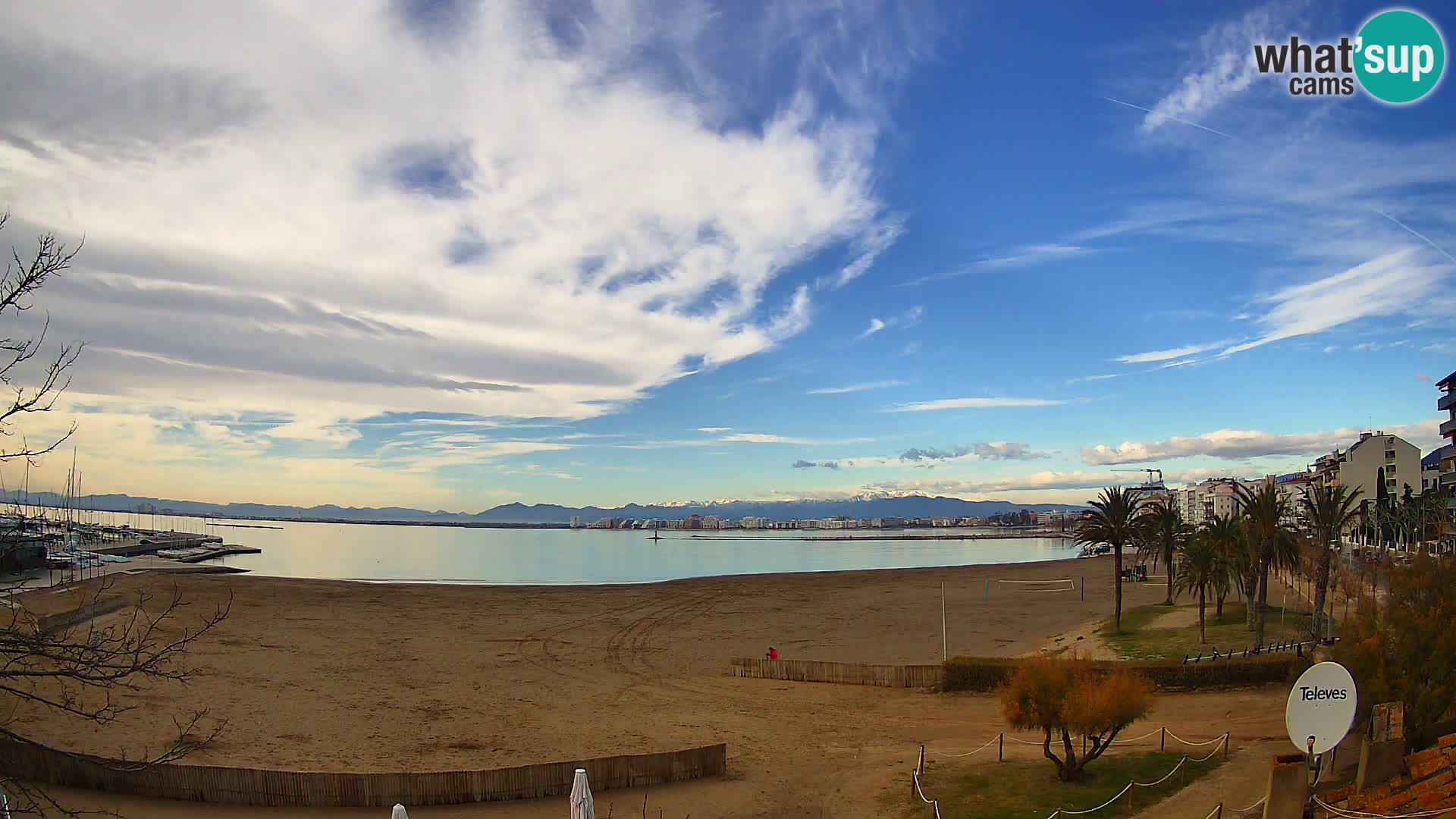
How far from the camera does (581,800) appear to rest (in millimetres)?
11453

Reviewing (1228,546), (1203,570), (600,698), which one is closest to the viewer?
(600,698)

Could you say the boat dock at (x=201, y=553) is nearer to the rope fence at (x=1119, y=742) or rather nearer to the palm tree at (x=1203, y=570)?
the rope fence at (x=1119, y=742)

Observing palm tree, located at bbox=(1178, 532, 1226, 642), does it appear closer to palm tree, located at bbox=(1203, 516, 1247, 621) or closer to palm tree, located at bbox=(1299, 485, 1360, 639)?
palm tree, located at bbox=(1203, 516, 1247, 621)

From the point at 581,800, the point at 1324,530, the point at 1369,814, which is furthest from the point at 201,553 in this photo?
the point at 1369,814

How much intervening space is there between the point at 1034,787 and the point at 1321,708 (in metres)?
6.05

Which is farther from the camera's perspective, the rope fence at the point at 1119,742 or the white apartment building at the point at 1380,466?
the white apartment building at the point at 1380,466

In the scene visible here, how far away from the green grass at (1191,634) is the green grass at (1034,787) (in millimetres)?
11886

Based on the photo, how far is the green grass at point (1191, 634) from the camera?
31.0 meters

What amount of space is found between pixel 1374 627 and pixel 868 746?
11.8 meters

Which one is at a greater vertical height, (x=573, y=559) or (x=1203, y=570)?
(x=1203, y=570)

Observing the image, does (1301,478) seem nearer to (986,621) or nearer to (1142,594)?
(1142,594)

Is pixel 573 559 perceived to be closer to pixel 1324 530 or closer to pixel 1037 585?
pixel 1037 585

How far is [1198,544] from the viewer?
35812 mm

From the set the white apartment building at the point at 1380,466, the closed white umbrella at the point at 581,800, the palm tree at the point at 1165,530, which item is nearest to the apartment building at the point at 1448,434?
the white apartment building at the point at 1380,466
